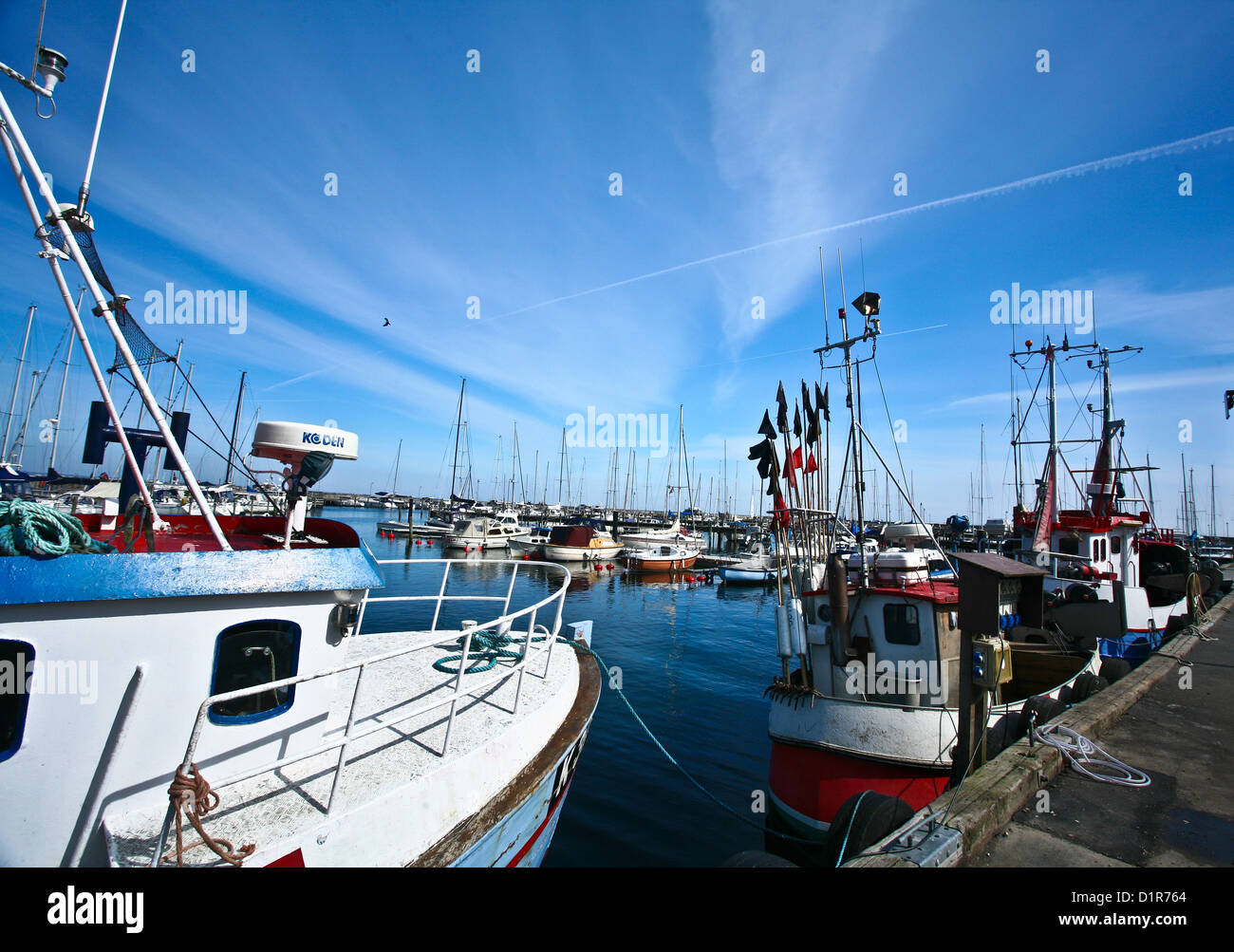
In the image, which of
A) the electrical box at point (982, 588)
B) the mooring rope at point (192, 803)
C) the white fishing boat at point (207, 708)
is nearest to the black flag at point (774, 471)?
the electrical box at point (982, 588)

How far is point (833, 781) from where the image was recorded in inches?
332

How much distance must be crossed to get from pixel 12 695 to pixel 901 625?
10781mm

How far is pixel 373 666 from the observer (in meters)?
7.44

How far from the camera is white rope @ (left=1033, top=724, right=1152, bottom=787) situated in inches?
238

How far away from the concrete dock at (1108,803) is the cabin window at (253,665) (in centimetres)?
476

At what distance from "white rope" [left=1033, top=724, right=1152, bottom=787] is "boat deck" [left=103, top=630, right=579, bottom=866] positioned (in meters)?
6.03

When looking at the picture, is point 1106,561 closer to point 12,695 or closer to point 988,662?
point 988,662

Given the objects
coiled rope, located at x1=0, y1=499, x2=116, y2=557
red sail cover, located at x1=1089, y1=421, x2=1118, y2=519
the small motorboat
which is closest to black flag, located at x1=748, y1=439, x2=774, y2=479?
coiled rope, located at x1=0, y1=499, x2=116, y2=557

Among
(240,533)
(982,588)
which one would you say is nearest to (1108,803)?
(982,588)

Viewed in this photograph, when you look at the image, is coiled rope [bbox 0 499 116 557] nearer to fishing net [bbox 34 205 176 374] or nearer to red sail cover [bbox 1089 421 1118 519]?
fishing net [bbox 34 205 176 374]
